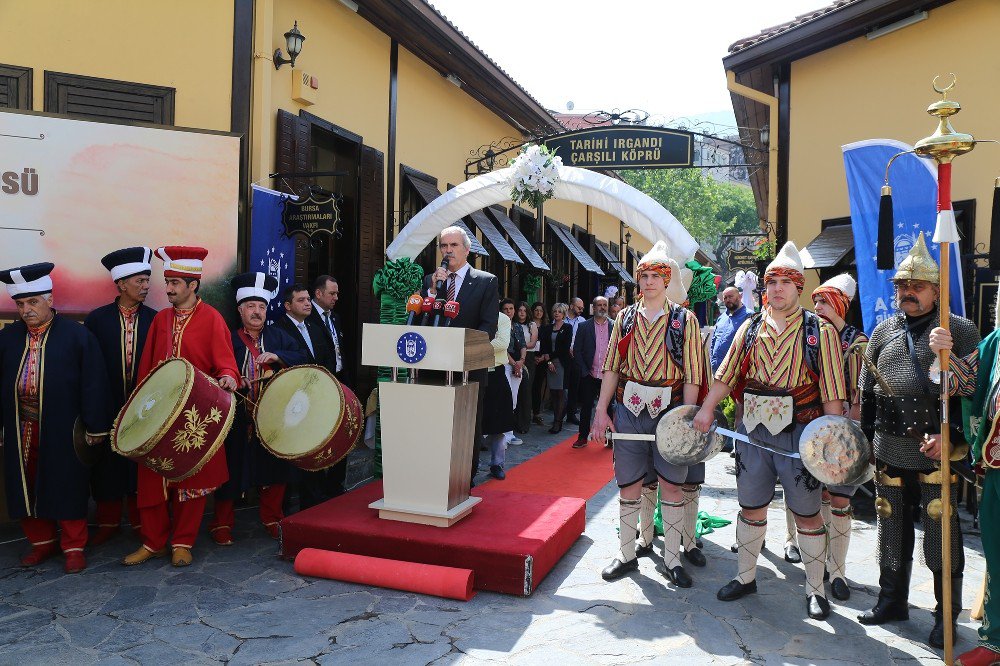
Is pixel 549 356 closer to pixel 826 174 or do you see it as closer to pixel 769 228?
pixel 769 228

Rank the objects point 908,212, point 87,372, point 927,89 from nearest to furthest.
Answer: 1. point 87,372
2. point 908,212
3. point 927,89

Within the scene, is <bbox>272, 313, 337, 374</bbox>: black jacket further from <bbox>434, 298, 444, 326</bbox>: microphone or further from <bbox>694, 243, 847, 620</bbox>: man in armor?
<bbox>694, 243, 847, 620</bbox>: man in armor

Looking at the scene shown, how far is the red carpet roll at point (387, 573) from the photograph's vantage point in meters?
4.15

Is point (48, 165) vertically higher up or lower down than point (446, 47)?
lower down

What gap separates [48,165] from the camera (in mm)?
5148

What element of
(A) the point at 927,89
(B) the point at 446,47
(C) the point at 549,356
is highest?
(B) the point at 446,47

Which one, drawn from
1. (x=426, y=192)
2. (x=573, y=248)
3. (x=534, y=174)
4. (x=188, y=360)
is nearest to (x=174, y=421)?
(x=188, y=360)

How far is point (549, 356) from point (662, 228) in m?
4.43

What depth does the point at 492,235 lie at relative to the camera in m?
10.8

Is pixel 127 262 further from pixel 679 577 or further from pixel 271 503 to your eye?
pixel 679 577

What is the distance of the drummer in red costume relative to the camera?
464cm

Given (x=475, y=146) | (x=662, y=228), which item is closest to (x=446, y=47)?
(x=475, y=146)

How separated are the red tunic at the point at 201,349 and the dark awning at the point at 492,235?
608cm

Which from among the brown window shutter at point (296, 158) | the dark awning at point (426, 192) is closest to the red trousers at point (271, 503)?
the brown window shutter at point (296, 158)
